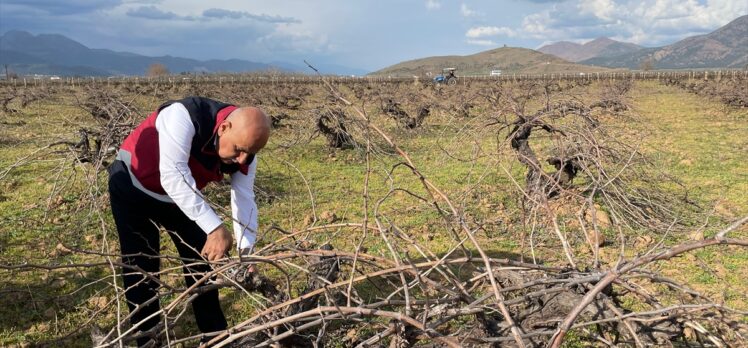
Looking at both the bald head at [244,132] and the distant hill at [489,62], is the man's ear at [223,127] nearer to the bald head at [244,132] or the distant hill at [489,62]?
the bald head at [244,132]

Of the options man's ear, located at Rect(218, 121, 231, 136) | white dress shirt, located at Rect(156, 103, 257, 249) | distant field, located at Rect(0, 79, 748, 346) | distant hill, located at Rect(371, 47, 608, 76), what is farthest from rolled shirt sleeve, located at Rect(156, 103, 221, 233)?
distant hill, located at Rect(371, 47, 608, 76)

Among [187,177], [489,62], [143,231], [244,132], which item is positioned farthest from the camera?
[489,62]

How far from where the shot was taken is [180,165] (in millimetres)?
2793

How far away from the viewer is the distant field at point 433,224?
238 centimetres

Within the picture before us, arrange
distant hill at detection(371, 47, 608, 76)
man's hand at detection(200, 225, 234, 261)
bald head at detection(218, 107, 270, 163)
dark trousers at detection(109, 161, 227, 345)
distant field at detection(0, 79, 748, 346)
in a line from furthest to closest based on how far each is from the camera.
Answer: distant hill at detection(371, 47, 608, 76) < dark trousers at detection(109, 161, 227, 345) < man's hand at detection(200, 225, 234, 261) < bald head at detection(218, 107, 270, 163) < distant field at detection(0, 79, 748, 346)

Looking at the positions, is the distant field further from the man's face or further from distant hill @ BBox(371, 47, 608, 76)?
distant hill @ BBox(371, 47, 608, 76)

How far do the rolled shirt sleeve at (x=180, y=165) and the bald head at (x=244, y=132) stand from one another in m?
0.19

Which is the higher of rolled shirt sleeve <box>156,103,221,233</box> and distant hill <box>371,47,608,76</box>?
distant hill <box>371,47,608,76</box>

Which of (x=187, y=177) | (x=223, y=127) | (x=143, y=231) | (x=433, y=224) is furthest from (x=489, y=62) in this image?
(x=187, y=177)

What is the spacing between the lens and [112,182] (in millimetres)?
3201

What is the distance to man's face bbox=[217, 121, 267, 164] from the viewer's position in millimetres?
2719

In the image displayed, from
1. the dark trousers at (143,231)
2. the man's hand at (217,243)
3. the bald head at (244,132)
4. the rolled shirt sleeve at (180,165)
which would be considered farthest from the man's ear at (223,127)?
the dark trousers at (143,231)

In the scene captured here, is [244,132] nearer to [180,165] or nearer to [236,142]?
[236,142]

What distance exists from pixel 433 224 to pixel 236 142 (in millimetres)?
4825
